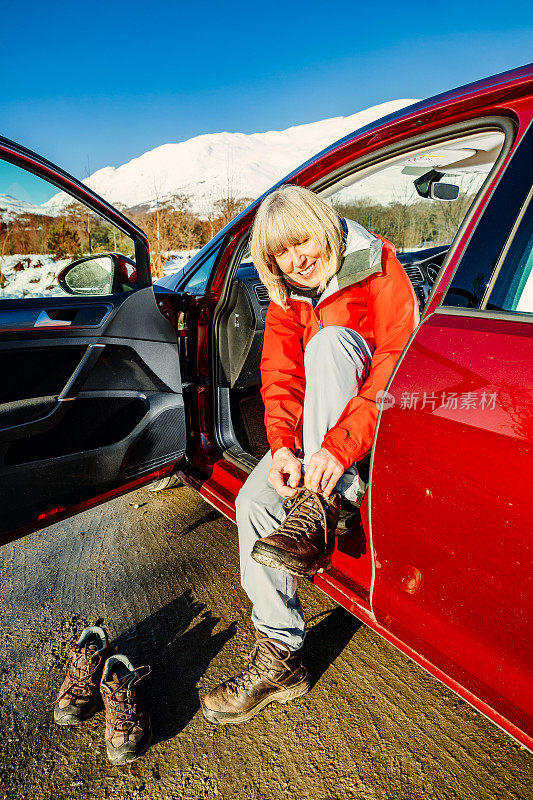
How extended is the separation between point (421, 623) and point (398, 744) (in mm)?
476

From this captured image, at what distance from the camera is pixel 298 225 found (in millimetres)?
1570

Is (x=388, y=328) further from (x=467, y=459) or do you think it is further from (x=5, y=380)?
(x=5, y=380)

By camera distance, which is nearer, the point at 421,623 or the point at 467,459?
the point at 467,459

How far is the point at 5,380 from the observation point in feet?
6.07

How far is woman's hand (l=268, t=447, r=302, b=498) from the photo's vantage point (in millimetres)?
1579

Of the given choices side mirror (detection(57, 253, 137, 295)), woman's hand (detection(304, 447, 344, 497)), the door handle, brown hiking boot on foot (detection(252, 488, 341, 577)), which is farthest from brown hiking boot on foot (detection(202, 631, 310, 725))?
side mirror (detection(57, 253, 137, 295))

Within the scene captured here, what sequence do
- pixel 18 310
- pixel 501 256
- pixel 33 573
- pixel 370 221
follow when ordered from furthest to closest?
pixel 370 221 → pixel 33 573 → pixel 18 310 → pixel 501 256

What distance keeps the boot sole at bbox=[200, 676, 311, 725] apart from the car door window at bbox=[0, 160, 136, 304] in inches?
58.9

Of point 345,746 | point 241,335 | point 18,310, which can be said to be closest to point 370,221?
point 241,335

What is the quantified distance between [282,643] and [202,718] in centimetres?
33

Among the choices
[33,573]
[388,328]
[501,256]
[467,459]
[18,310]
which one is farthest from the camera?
[33,573]

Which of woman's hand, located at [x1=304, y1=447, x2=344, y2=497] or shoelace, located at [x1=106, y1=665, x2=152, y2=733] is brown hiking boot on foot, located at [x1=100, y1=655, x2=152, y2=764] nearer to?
shoelace, located at [x1=106, y1=665, x2=152, y2=733]

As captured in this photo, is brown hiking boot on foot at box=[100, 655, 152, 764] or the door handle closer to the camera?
brown hiking boot on foot at box=[100, 655, 152, 764]

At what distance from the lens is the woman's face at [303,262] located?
1.58 meters
